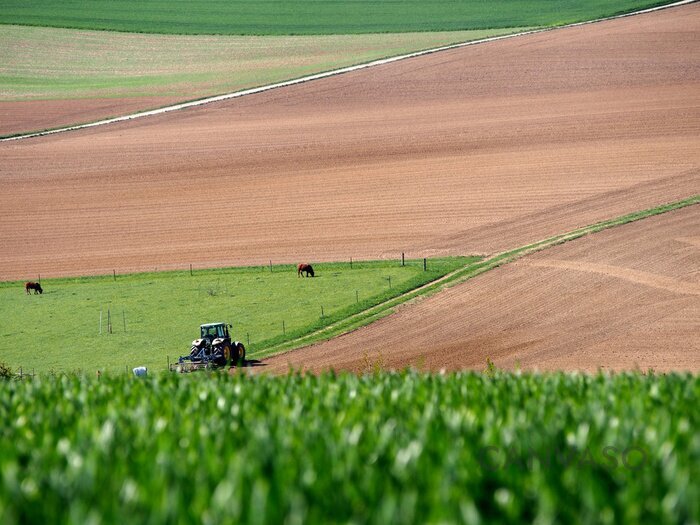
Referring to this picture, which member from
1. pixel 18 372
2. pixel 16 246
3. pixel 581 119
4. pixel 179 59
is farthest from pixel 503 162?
pixel 179 59

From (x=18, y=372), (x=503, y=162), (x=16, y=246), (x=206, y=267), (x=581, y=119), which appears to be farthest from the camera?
(x=581, y=119)

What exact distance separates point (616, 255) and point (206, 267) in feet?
59.5

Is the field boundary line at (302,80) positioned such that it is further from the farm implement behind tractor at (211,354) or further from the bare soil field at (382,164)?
the farm implement behind tractor at (211,354)

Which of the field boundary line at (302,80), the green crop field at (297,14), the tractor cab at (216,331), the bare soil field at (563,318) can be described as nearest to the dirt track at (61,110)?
the field boundary line at (302,80)

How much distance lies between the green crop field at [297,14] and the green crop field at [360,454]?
3685 inches

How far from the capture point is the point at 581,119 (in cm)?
6650

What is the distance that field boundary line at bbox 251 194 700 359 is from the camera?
35250 millimetres

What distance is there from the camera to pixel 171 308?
40938 mm

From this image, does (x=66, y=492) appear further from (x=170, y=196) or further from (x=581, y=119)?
(x=581, y=119)

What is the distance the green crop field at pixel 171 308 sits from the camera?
35.0 m

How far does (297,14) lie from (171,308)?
78.6m

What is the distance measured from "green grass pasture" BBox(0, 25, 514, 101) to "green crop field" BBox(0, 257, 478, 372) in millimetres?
43283

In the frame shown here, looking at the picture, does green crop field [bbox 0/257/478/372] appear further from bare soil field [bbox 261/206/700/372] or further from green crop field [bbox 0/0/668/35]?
green crop field [bbox 0/0/668/35]

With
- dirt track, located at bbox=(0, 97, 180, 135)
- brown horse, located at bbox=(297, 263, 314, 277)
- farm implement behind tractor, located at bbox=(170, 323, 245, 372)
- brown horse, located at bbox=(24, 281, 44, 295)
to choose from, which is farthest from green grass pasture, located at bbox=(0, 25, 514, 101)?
farm implement behind tractor, located at bbox=(170, 323, 245, 372)
